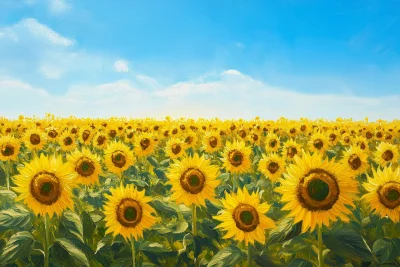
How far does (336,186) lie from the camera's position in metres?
3.31

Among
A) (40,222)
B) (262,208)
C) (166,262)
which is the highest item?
(262,208)

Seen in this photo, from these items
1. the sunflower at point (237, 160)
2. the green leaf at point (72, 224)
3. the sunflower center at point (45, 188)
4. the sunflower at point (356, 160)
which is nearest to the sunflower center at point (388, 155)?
the sunflower at point (356, 160)

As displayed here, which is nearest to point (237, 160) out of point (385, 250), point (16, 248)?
point (385, 250)

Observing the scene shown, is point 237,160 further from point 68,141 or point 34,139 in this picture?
point 68,141

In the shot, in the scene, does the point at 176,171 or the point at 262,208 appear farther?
the point at 176,171

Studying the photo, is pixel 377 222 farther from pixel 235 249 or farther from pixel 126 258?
pixel 126 258

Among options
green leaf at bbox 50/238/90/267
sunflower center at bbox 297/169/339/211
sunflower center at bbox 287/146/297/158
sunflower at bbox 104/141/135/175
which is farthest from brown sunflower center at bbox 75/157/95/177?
sunflower center at bbox 287/146/297/158

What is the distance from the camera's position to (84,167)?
6.14 metres

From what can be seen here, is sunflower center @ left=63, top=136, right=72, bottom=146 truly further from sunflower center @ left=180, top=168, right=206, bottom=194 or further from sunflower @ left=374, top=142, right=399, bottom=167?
sunflower @ left=374, top=142, right=399, bottom=167

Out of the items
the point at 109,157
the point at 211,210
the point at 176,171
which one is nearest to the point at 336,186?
the point at 211,210

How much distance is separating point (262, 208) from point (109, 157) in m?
3.97

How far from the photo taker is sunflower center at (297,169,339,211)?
3.23 metres

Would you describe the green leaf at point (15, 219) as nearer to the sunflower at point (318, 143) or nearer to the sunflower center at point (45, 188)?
the sunflower center at point (45, 188)

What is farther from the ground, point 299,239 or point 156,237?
point 299,239
